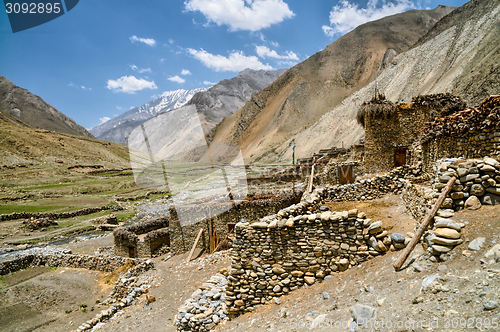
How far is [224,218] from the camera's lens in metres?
12.3

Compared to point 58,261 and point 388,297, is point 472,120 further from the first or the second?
Result: point 58,261

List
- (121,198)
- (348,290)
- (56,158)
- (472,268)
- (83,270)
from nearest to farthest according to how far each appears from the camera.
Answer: (472,268) → (348,290) → (83,270) → (121,198) → (56,158)

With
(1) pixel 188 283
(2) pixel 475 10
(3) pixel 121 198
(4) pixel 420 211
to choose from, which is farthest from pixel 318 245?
(2) pixel 475 10

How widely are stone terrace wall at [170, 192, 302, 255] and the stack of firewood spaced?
6521mm

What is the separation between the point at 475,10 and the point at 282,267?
209 feet

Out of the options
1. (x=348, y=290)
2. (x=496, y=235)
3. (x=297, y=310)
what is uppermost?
(x=496, y=235)

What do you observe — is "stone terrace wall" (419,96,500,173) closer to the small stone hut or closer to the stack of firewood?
the stack of firewood

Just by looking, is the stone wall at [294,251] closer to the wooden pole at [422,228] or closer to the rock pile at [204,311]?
the rock pile at [204,311]

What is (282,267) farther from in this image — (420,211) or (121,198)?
(121,198)

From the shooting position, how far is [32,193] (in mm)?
41250

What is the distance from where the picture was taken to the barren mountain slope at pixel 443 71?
27922mm

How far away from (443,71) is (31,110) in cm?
21798

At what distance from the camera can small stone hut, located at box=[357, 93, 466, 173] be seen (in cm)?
1355

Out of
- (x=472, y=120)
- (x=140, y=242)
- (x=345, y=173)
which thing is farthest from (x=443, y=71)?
(x=140, y=242)
